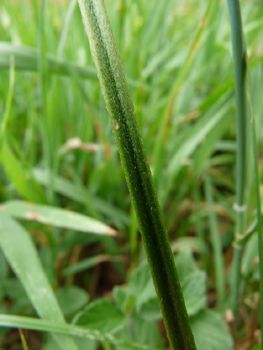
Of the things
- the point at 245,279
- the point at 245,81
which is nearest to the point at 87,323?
the point at 245,279

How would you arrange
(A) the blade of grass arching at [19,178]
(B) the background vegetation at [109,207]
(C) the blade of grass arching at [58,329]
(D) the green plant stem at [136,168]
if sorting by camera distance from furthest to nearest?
(A) the blade of grass arching at [19,178] < (B) the background vegetation at [109,207] < (C) the blade of grass arching at [58,329] < (D) the green plant stem at [136,168]

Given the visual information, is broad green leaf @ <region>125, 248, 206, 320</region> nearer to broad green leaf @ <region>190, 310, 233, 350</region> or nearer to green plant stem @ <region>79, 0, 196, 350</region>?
broad green leaf @ <region>190, 310, 233, 350</region>

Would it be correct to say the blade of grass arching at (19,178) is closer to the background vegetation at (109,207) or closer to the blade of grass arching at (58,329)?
the background vegetation at (109,207)

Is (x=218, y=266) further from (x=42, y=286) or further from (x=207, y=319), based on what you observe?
(x=42, y=286)

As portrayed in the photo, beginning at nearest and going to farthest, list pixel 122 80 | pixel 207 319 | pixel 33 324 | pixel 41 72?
pixel 122 80 → pixel 33 324 → pixel 207 319 → pixel 41 72

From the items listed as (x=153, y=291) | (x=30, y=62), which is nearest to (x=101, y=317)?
(x=153, y=291)

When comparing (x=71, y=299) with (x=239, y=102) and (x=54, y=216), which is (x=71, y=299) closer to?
(x=54, y=216)

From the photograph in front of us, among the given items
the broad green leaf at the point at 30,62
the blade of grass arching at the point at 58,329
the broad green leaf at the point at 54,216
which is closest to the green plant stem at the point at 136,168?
the blade of grass arching at the point at 58,329
